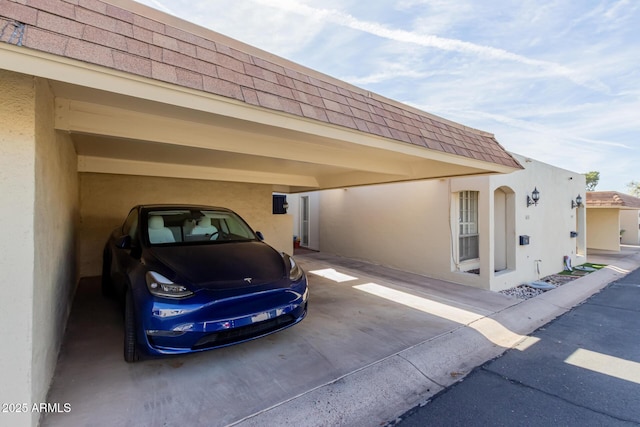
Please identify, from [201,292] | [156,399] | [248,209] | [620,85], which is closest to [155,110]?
[201,292]

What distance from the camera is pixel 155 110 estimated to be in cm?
259

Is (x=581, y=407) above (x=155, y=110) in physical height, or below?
below

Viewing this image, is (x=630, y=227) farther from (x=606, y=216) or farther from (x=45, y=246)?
(x=45, y=246)

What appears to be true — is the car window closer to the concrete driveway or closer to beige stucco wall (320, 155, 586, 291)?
the concrete driveway

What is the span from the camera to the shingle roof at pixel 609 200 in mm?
14143

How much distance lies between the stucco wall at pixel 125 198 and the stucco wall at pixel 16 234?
532 cm

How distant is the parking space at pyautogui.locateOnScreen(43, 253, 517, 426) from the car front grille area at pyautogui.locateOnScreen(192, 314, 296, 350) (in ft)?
1.29

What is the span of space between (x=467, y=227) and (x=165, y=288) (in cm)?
801

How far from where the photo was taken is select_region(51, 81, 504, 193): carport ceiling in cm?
268

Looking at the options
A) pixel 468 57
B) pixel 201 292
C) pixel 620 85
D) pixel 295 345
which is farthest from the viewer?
pixel 620 85

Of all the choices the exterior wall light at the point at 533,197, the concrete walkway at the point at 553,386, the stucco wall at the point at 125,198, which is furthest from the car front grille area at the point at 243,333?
the exterior wall light at the point at 533,197

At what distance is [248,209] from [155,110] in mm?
5918

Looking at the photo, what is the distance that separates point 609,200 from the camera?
569 inches

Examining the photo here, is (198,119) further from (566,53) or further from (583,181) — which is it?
(583,181)
